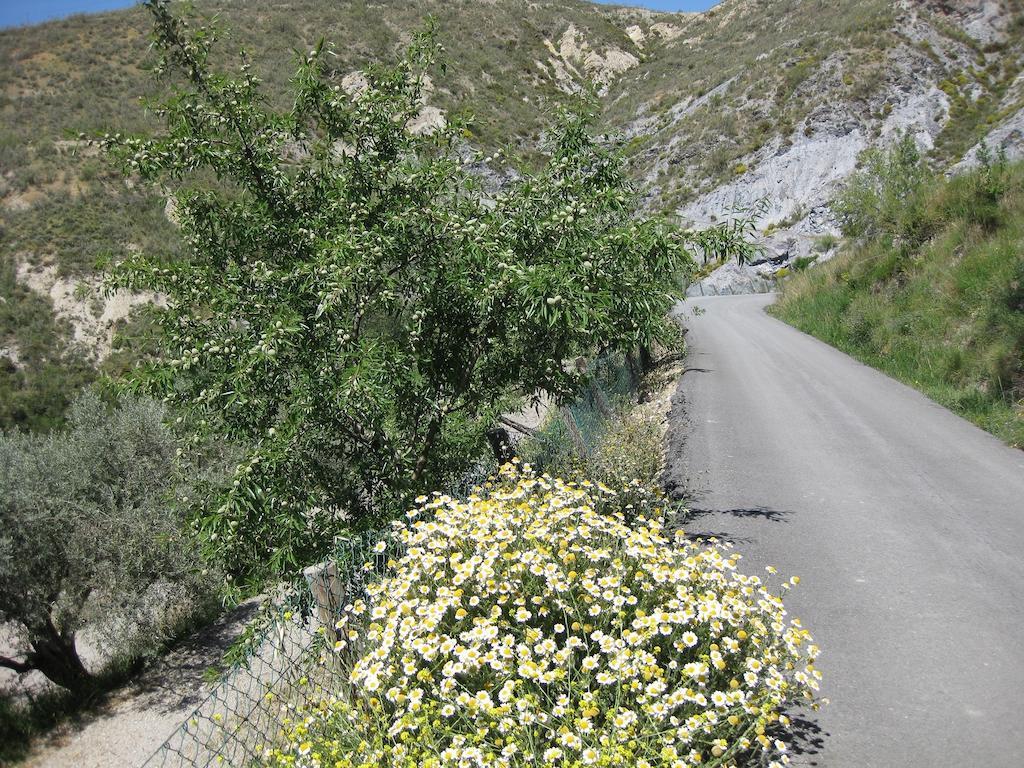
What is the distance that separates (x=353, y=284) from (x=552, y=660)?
112 inches

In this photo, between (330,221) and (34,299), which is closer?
(330,221)

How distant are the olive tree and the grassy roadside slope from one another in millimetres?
12229

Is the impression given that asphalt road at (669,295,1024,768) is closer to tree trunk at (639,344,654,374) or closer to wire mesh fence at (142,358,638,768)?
wire mesh fence at (142,358,638,768)

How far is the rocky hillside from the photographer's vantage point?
3225 cm

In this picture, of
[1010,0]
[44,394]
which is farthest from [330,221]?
[1010,0]

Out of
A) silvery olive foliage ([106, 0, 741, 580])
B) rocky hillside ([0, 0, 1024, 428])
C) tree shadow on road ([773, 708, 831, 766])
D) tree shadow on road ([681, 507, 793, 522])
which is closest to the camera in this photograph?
tree shadow on road ([773, 708, 831, 766])

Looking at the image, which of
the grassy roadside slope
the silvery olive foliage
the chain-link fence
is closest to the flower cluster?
the chain-link fence

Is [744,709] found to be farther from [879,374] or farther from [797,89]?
[797,89]

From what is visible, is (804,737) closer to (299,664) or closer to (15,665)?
(299,664)

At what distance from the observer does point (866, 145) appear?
41688 mm

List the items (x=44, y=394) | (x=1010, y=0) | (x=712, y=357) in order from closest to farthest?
(x=712, y=357)
(x=44, y=394)
(x=1010, y=0)

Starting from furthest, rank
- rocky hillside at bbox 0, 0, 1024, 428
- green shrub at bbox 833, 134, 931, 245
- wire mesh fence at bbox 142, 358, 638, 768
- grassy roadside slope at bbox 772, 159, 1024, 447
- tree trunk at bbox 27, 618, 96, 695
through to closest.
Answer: rocky hillside at bbox 0, 0, 1024, 428 → green shrub at bbox 833, 134, 931, 245 → tree trunk at bbox 27, 618, 96, 695 → grassy roadside slope at bbox 772, 159, 1024, 447 → wire mesh fence at bbox 142, 358, 638, 768

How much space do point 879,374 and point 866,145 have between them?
34239mm

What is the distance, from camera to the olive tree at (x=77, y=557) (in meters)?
10.7
